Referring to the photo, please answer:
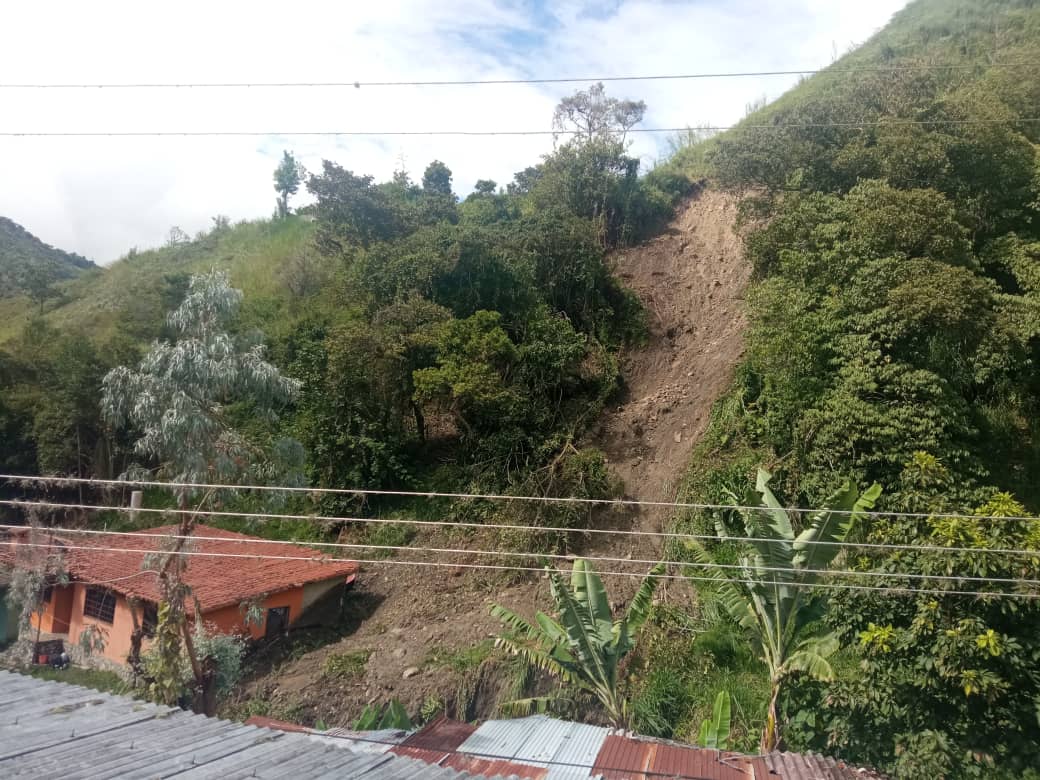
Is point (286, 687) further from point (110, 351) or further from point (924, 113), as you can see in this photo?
point (924, 113)

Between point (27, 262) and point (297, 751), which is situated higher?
point (27, 262)

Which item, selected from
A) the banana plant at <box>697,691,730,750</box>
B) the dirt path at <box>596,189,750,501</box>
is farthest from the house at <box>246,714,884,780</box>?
the dirt path at <box>596,189,750,501</box>

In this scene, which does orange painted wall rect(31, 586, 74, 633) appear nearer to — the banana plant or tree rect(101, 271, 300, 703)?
tree rect(101, 271, 300, 703)

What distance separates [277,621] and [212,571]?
1533 mm

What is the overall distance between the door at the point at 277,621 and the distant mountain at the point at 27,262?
70.9ft

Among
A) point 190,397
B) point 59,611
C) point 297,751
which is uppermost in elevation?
point 190,397

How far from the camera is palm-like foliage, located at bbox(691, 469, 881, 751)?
7453mm

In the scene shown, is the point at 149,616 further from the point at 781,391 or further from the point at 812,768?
the point at 781,391

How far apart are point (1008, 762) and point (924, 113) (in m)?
11.2

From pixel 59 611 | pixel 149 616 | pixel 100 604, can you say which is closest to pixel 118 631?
pixel 100 604

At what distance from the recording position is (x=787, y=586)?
777cm

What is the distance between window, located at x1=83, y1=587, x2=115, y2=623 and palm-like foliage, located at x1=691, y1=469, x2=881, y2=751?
426 inches

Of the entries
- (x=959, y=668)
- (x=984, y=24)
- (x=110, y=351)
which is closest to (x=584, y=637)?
(x=959, y=668)

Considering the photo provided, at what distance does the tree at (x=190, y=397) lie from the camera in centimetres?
860
